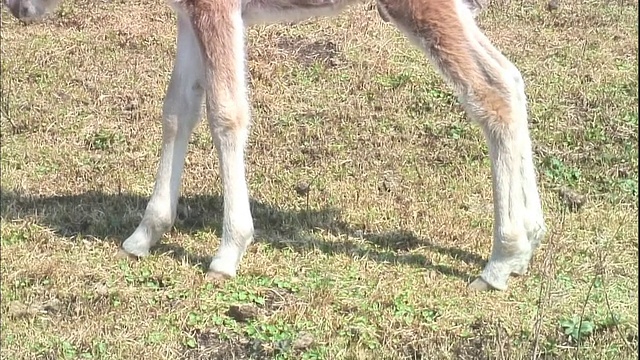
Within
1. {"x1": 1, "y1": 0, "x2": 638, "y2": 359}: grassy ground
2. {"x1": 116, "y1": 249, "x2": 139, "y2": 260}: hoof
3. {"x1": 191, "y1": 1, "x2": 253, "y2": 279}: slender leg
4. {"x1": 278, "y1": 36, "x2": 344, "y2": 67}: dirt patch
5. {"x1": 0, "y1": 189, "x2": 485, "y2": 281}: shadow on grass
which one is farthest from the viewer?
{"x1": 278, "y1": 36, "x2": 344, "y2": 67}: dirt patch

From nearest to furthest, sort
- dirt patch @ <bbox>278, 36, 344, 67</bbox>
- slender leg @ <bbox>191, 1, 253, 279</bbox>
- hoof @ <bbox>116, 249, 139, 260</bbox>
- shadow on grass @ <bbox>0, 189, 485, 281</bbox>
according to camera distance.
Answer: slender leg @ <bbox>191, 1, 253, 279</bbox> → hoof @ <bbox>116, 249, 139, 260</bbox> → shadow on grass @ <bbox>0, 189, 485, 281</bbox> → dirt patch @ <bbox>278, 36, 344, 67</bbox>

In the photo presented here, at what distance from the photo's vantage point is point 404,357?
394 centimetres

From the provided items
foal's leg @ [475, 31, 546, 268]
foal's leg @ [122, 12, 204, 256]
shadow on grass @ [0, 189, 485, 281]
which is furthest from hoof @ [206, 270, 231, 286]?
foal's leg @ [475, 31, 546, 268]

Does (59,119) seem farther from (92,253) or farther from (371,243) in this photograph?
(371,243)

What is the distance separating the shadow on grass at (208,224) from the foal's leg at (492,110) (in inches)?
10.5

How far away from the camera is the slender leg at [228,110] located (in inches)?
179

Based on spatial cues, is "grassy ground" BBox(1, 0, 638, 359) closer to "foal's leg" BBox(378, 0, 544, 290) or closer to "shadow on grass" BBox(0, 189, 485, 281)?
"shadow on grass" BBox(0, 189, 485, 281)

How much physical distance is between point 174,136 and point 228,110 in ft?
1.85

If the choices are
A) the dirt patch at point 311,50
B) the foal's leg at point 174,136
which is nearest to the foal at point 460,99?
the foal's leg at point 174,136

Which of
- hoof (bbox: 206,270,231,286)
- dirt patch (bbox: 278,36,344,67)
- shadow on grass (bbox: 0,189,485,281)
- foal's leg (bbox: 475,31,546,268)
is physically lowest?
hoof (bbox: 206,270,231,286)

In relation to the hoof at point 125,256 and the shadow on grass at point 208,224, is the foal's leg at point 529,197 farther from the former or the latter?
the hoof at point 125,256

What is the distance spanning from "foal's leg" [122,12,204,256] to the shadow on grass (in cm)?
13

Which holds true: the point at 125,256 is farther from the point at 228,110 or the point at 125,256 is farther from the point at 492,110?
the point at 492,110

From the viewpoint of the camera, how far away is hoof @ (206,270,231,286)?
4.55 meters
